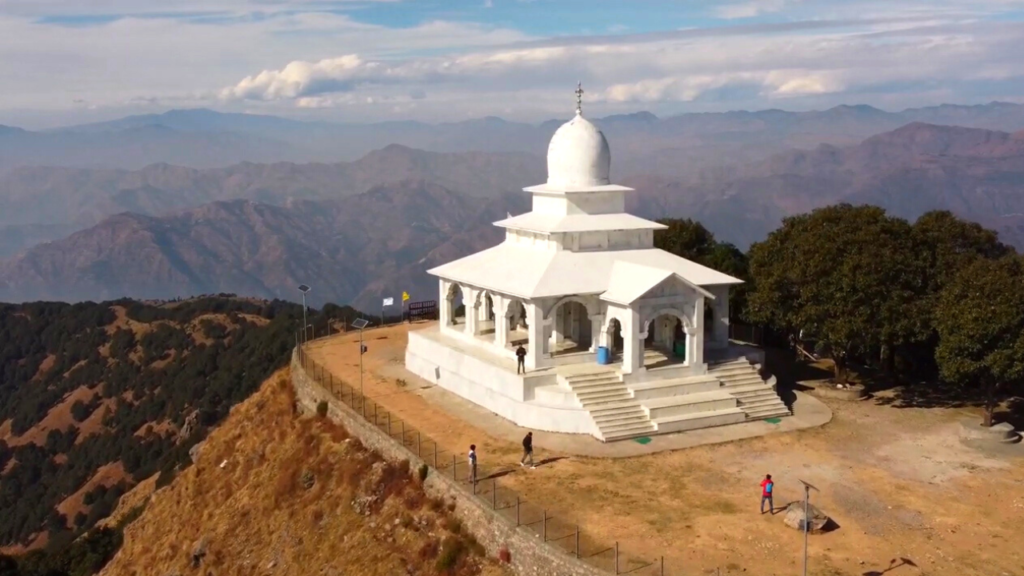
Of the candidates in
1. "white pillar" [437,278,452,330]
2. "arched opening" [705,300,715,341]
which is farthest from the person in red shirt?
"white pillar" [437,278,452,330]

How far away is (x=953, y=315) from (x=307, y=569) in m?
23.9

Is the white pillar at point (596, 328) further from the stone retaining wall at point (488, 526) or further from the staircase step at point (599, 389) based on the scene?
the stone retaining wall at point (488, 526)

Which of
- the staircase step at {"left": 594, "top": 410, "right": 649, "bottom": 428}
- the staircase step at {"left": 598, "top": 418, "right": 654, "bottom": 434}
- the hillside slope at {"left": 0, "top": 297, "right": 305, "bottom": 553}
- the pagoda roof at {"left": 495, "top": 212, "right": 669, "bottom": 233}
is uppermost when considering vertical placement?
the pagoda roof at {"left": 495, "top": 212, "right": 669, "bottom": 233}

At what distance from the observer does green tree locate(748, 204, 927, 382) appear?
35312 millimetres

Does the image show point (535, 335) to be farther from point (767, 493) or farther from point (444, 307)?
point (767, 493)

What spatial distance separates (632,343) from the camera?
3438 cm

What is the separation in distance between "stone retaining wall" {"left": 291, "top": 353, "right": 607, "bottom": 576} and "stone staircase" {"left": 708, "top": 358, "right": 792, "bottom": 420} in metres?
12.3

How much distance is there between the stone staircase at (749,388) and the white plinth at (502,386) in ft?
20.8

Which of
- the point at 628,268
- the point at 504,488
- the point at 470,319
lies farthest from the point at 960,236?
the point at 504,488

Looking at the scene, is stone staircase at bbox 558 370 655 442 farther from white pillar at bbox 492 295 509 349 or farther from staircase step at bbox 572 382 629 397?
white pillar at bbox 492 295 509 349

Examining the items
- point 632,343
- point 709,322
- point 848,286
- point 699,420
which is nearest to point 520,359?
point 632,343

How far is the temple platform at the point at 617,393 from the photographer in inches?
1296

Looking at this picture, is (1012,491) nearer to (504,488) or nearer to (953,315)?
(953,315)

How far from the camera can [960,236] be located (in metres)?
40.1
